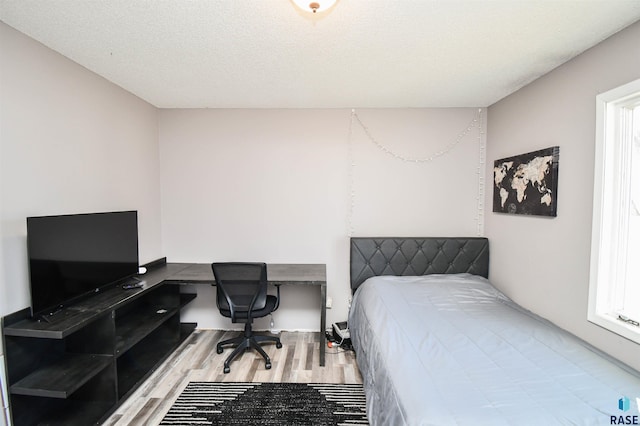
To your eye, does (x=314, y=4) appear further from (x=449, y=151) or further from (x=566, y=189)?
(x=449, y=151)

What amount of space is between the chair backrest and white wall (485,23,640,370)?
2.31 m

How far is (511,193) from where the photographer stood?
2.68 metres

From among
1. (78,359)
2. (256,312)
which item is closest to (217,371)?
(256,312)

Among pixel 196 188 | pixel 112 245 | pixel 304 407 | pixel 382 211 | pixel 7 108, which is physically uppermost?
pixel 7 108

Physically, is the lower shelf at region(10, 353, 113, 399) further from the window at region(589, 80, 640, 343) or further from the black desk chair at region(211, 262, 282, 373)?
the window at region(589, 80, 640, 343)

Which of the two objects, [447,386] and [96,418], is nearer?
[447,386]

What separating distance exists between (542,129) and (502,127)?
58 centimetres

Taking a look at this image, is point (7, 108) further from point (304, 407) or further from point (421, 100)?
point (421, 100)

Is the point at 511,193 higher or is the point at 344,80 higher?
the point at 344,80

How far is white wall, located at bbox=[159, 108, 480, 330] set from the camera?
3.19 m

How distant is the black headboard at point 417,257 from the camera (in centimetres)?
304

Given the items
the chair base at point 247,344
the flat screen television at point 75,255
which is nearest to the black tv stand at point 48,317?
the flat screen television at point 75,255

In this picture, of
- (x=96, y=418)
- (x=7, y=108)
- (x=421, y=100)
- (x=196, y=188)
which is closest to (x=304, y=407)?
(x=96, y=418)

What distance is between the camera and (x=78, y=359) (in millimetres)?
1968
